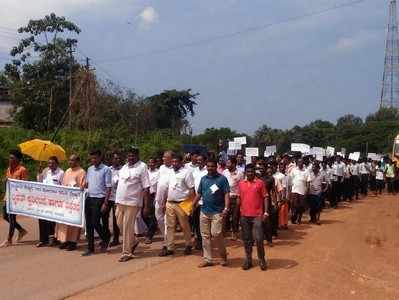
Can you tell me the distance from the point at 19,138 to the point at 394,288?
21.7 m

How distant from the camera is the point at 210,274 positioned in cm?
872

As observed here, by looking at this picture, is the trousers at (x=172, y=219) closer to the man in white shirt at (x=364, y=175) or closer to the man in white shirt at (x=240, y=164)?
the man in white shirt at (x=240, y=164)

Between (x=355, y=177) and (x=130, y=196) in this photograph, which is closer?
(x=130, y=196)

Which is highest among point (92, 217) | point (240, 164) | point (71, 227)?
point (240, 164)

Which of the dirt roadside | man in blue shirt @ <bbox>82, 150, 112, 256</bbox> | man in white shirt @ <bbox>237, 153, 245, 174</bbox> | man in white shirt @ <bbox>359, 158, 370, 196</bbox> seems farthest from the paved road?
man in white shirt @ <bbox>359, 158, 370, 196</bbox>

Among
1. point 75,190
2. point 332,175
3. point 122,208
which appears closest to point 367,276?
point 122,208

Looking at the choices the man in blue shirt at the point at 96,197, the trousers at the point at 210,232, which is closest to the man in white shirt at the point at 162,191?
the man in blue shirt at the point at 96,197

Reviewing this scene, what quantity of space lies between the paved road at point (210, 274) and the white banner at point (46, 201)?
0.64 metres

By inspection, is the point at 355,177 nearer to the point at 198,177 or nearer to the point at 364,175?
the point at 364,175

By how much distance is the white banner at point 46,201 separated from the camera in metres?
10.8

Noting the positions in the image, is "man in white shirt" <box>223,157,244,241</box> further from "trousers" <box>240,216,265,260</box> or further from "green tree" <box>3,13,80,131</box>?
"green tree" <box>3,13,80,131</box>

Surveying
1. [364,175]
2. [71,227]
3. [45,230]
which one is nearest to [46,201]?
[45,230]

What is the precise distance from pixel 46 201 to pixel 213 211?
3.74 meters

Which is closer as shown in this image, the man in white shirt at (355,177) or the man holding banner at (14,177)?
the man holding banner at (14,177)
